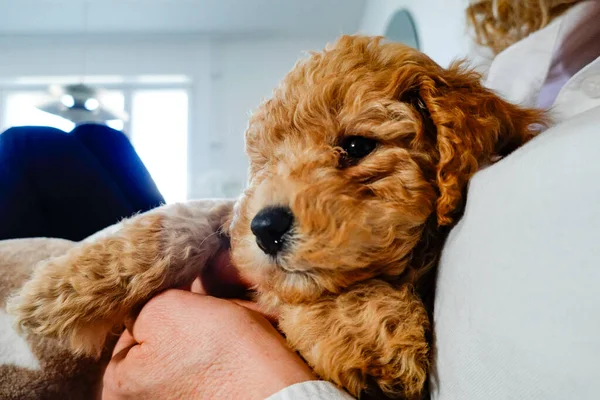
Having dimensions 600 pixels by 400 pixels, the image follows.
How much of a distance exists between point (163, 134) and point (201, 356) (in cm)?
684

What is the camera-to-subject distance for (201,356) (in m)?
0.84

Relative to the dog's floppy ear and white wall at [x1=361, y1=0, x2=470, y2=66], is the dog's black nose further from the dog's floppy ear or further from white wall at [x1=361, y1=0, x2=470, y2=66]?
white wall at [x1=361, y1=0, x2=470, y2=66]

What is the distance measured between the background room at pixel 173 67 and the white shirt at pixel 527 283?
19.2 ft

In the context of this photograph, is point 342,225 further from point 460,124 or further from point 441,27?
point 441,27

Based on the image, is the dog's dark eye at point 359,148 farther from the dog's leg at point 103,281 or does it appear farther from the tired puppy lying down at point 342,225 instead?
the dog's leg at point 103,281

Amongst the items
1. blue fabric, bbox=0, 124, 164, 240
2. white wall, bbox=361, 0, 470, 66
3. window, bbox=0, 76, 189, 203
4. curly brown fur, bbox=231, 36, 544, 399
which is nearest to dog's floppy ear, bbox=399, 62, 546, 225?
curly brown fur, bbox=231, 36, 544, 399

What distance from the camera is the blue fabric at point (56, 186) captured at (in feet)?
6.21

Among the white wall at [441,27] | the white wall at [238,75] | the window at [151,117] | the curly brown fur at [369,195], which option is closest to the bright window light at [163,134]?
the window at [151,117]

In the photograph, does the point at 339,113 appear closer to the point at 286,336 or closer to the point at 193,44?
the point at 286,336

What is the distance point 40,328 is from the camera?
0.98 metres

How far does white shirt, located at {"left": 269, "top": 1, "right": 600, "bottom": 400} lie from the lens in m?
0.43

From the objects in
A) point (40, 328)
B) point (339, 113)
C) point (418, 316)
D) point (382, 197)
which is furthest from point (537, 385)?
point (40, 328)

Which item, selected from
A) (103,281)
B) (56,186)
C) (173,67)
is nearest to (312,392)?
(103,281)

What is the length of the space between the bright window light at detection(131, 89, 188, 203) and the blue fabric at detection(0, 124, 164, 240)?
192 inches
